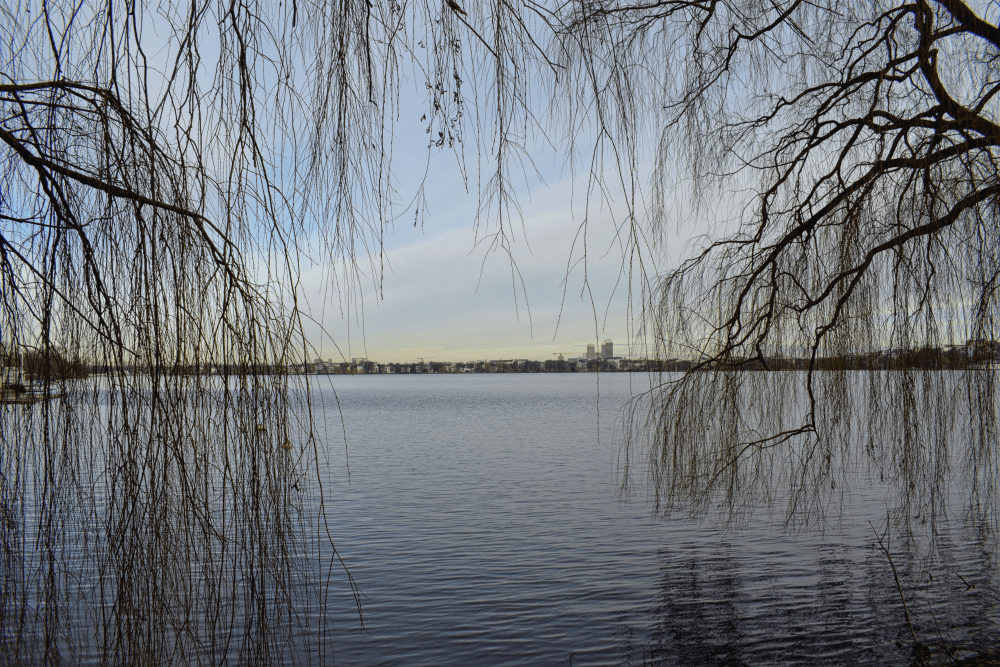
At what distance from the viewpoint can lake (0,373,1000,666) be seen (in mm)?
1485

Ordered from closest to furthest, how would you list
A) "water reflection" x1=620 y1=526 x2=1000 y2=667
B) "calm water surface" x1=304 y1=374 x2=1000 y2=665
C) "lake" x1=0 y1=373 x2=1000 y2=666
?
"lake" x1=0 y1=373 x2=1000 y2=666 < "water reflection" x1=620 y1=526 x2=1000 y2=667 < "calm water surface" x1=304 y1=374 x2=1000 y2=665

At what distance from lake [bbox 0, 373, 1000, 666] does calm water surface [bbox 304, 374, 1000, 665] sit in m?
0.03

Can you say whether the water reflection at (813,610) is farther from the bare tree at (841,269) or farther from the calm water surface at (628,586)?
the bare tree at (841,269)

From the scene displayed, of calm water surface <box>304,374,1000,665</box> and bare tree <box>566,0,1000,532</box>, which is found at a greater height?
bare tree <box>566,0,1000,532</box>

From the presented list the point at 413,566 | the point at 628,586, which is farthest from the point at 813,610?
the point at 413,566

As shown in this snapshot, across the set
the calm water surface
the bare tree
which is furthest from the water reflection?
the bare tree

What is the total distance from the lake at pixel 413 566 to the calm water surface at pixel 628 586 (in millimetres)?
34

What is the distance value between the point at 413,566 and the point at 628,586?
9.00 ft

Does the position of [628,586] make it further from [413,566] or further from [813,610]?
[413,566]

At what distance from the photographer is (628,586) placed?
7582 mm

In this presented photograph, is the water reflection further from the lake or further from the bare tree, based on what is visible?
the bare tree

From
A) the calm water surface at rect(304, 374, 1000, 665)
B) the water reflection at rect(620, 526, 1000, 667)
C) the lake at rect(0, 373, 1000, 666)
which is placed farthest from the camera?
the calm water surface at rect(304, 374, 1000, 665)

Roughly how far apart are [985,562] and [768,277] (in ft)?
22.3

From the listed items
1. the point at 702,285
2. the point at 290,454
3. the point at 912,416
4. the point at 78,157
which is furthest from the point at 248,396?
the point at 912,416
